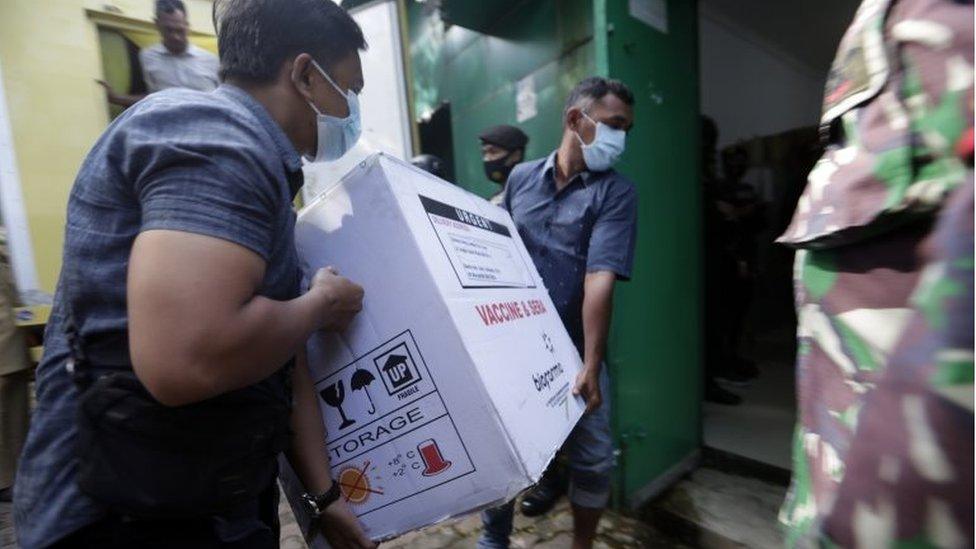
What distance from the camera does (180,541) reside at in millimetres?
770

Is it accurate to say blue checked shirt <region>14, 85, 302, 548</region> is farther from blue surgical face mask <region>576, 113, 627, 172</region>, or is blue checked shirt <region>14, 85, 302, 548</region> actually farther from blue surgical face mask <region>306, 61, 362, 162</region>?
blue surgical face mask <region>576, 113, 627, 172</region>

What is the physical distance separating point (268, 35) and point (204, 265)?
0.49 m

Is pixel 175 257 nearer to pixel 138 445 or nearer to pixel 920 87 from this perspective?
pixel 138 445

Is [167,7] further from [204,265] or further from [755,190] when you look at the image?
[755,190]

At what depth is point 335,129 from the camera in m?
1.01

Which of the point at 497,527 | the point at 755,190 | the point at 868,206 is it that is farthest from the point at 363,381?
the point at 755,190

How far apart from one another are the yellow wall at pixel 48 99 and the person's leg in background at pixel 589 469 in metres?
2.29

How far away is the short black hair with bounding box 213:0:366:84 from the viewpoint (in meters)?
0.86

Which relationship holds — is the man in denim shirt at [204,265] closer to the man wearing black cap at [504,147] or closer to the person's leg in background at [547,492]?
the person's leg in background at [547,492]

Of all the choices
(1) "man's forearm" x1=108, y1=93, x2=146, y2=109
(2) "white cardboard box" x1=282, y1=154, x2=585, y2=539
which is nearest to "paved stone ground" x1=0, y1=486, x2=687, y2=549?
(2) "white cardboard box" x1=282, y1=154, x2=585, y2=539

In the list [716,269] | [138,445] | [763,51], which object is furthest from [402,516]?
[763,51]

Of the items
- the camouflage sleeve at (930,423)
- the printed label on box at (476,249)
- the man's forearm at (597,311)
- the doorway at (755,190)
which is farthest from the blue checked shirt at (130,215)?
the doorway at (755,190)

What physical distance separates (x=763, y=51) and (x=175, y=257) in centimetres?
599

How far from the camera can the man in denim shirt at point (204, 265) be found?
627 millimetres
